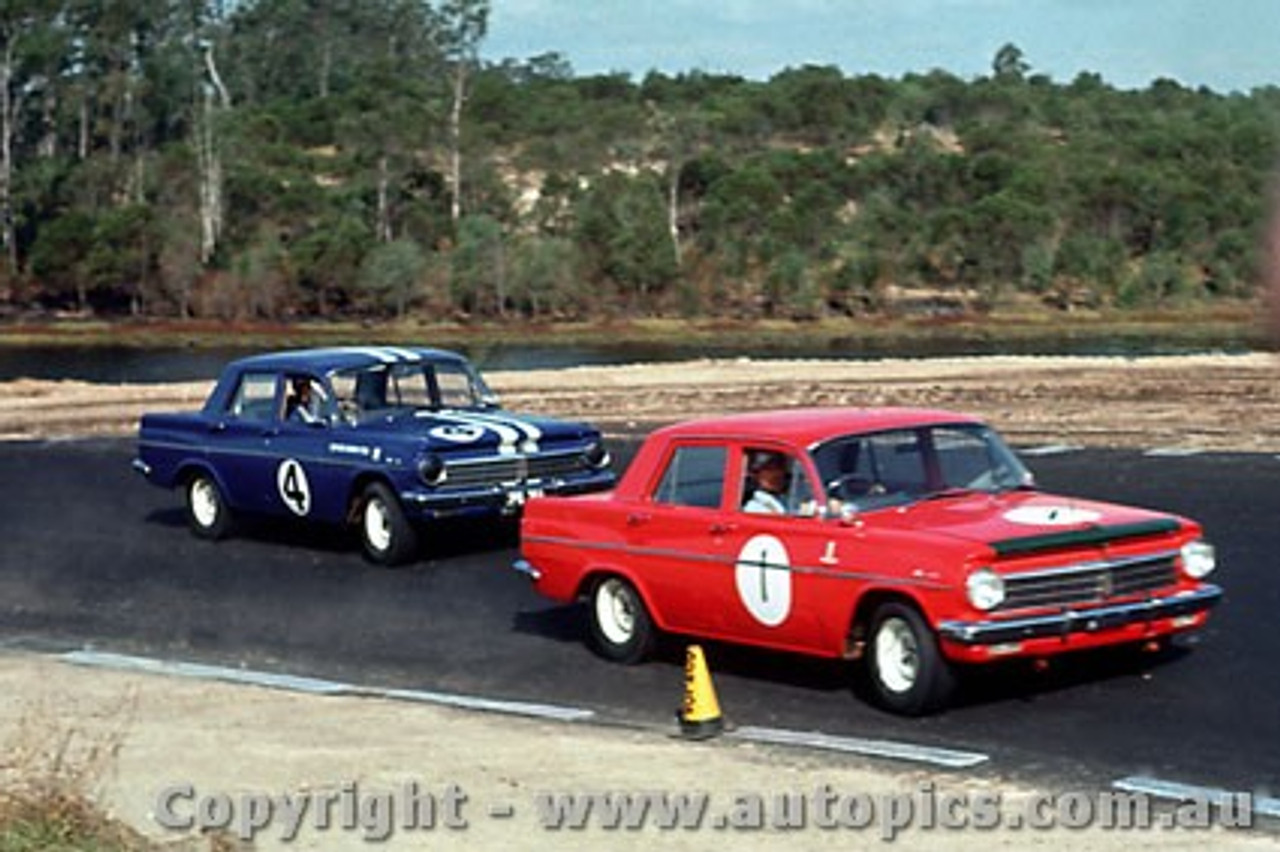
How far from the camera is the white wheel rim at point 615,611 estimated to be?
12730 mm

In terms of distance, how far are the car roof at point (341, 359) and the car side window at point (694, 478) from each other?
18.5 ft

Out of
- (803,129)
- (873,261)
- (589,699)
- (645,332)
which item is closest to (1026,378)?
(589,699)

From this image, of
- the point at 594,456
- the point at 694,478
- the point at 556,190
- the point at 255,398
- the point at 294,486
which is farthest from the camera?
the point at 556,190

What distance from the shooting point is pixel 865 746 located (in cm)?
1043

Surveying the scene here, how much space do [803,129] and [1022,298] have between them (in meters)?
29.9

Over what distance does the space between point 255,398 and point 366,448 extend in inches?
71.2

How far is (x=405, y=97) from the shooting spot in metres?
105

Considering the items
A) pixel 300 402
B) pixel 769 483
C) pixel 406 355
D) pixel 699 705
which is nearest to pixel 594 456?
pixel 406 355

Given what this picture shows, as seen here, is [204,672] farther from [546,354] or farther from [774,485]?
[546,354]

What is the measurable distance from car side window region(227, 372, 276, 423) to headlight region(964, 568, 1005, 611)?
860 centimetres

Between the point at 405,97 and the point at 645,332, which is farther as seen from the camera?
the point at 405,97

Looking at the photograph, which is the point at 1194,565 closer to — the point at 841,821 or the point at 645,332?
the point at 841,821

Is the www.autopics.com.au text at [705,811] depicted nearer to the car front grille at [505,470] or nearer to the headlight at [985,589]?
the headlight at [985,589]

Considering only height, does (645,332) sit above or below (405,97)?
below
